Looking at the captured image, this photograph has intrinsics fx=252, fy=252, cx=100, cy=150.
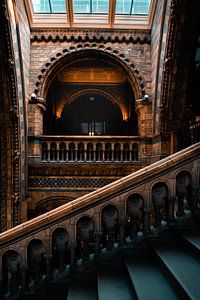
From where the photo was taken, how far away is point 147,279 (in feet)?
7.28

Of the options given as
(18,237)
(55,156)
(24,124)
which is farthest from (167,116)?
(18,237)

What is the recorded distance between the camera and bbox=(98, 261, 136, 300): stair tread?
7.01 feet

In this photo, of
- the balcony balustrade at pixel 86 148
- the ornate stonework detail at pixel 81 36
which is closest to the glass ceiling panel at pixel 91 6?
the ornate stonework detail at pixel 81 36

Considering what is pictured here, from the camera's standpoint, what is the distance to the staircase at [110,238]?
2459 millimetres

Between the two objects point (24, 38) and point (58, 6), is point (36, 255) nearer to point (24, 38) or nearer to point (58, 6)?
point (24, 38)

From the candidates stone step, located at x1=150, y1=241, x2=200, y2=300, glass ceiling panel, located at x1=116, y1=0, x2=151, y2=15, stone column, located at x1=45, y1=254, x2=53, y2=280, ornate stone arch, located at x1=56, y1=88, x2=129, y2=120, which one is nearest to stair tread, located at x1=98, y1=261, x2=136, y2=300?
stone step, located at x1=150, y1=241, x2=200, y2=300

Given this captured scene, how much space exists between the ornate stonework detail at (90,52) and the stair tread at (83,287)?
23.7 ft

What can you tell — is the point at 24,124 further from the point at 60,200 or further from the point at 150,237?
the point at 150,237

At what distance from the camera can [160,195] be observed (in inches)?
103

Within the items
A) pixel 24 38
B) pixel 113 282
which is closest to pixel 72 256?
pixel 113 282

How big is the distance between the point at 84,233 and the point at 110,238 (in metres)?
0.28

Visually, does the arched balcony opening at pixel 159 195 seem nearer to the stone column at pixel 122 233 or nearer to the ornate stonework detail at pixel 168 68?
the stone column at pixel 122 233

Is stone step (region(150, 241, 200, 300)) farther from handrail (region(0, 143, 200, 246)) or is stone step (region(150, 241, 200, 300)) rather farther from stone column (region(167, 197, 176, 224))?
handrail (region(0, 143, 200, 246))

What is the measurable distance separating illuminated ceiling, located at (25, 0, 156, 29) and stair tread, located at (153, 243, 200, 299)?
8.29 meters
